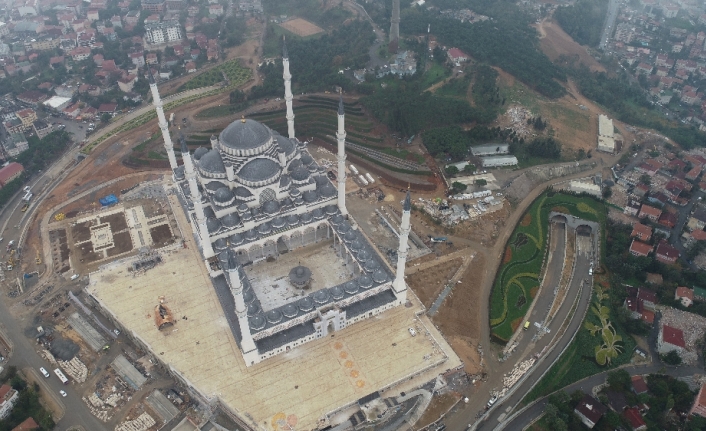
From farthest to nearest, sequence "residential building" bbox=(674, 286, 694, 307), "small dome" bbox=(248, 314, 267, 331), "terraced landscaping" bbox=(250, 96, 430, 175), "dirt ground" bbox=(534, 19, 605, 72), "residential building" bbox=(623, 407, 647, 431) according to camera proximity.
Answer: "dirt ground" bbox=(534, 19, 605, 72)
"terraced landscaping" bbox=(250, 96, 430, 175)
"residential building" bbox=(674, 286, 694, 307)
"small dome" bbox=(248, 314, 267, 331)
"residential building" bbox=(623, 407, 647, 431)

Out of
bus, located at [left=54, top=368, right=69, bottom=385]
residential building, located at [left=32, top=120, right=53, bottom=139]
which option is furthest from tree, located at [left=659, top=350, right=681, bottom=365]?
residential building, located at [left=32, top=120, right=53, bottom=139]

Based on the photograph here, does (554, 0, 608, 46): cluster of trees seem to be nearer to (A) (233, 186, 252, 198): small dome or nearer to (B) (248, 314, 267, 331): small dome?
(A) (233, 186, 252, 198): small dome

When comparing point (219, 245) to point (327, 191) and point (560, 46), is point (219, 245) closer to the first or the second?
point (327, 191)

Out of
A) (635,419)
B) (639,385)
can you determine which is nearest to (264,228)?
(635,419)

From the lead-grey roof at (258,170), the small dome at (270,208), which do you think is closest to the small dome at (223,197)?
the lead-grey roof at (258,170)

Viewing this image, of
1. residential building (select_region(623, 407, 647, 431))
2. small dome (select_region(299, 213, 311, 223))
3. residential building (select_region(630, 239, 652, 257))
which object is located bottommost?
residential building (select_region(623, 407, 647, 431))

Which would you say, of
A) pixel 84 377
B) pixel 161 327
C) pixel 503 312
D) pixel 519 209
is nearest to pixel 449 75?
pixel 519 209

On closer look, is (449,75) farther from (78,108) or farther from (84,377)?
(84,377)
